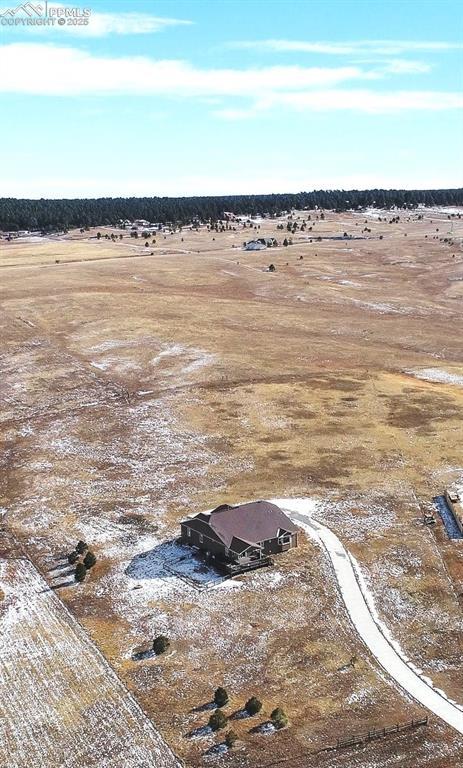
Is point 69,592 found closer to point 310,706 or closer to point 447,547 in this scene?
point 310,706

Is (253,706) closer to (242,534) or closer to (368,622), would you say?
(368,622)

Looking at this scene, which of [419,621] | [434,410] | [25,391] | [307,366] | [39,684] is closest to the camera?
[39,684]

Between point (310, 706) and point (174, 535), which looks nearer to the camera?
point (310, 706)

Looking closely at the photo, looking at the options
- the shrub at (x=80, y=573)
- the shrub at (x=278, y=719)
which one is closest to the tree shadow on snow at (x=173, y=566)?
the shrub at (x=80, y=573)

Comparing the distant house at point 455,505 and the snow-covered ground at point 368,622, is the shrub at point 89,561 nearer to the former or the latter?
the snow-covered ground at point 368,622

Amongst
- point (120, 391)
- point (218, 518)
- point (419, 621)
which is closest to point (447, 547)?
point (419, 621)

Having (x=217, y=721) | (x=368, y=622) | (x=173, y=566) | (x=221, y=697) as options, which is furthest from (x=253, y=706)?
(x=173, y=566)
